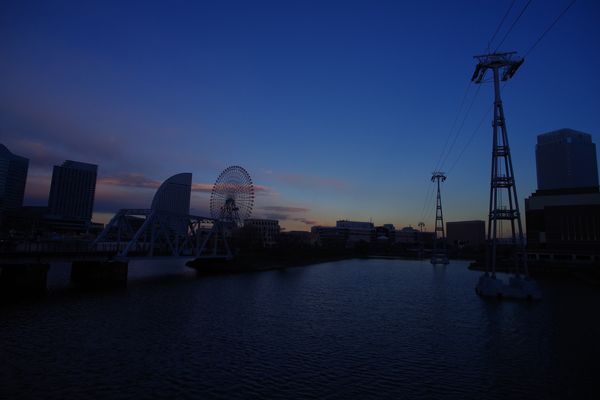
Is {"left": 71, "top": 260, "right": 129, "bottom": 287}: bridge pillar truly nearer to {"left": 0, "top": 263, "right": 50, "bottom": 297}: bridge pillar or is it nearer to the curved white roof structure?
{"left": 0, "top": 263, "right": 50, "bottom": 297}: bridge pillar

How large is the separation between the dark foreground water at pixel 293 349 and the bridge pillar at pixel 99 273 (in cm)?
1134

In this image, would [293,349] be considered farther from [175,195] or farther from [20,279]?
[175,195]

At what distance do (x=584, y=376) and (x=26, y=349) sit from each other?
32557 millimetres

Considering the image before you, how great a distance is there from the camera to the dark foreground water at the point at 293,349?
59.9 ft

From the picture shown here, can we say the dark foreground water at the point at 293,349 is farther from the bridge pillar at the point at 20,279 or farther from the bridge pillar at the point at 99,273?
the bridge pillar at the point at 99,273

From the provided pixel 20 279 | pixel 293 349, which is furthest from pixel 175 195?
pixel 293 349

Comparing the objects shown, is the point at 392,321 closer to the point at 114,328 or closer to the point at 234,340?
the point at 234,340

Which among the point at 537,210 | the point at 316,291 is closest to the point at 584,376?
the point at 316,291

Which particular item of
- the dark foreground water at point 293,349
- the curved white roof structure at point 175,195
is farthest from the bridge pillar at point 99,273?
the curved white roof structure at point 175,195

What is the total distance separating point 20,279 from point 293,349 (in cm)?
4046

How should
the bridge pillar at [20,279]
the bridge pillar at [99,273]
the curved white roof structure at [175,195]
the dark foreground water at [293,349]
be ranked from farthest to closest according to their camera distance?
1. the curved white roof structure at [175,195]
2. the bridge pillar at [99,273]
3. the bridge pillar at [20,279]
4. the dark foreground water at [293,349]

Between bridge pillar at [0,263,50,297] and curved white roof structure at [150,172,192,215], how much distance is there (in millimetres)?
54774

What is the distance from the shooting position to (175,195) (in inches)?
4387

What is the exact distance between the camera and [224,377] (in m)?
19.6
